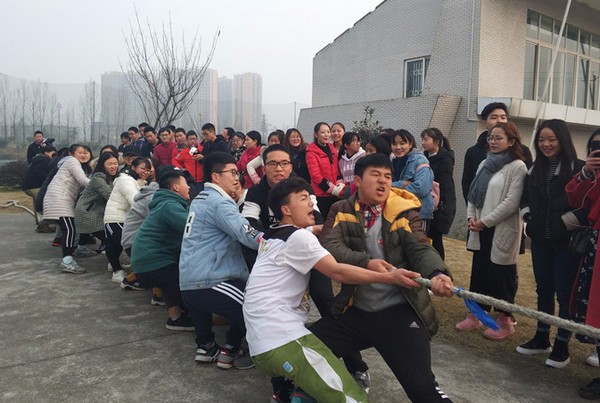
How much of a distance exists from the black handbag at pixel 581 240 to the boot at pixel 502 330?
1.05m

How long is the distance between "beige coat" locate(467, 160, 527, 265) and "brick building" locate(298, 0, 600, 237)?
8.33 metres

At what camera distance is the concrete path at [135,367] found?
2969 millimetres

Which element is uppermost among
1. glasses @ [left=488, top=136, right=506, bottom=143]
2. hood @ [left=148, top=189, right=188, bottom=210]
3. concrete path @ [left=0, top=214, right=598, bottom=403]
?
glasses @ [left=488, top=136, right=506, bottom=143]

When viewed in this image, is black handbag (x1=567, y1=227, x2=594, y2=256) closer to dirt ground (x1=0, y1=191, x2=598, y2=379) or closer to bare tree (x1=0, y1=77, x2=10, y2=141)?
dirt ground (x1=0, y1=191, x2=598, y2=379)

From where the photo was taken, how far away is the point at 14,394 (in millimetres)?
2939

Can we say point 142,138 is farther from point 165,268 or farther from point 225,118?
point 225,118

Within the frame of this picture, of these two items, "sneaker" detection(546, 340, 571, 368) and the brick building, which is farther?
the brick building

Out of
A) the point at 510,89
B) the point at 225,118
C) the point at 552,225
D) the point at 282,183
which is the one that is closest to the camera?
the point at 282,183

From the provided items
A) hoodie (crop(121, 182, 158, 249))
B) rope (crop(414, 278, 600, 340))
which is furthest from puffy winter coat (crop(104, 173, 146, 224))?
rope (crop(414, 278, 600, 340))

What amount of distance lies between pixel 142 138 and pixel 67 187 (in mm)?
4315

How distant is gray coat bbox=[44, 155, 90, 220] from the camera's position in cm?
589

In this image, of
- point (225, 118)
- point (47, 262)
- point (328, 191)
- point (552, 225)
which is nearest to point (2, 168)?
point (47, 262)

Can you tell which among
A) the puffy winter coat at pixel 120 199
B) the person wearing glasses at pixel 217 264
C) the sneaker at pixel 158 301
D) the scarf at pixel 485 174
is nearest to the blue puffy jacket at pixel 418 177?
the scarf at pixel 485 174

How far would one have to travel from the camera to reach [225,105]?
122ft
